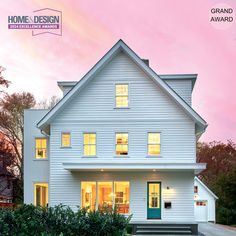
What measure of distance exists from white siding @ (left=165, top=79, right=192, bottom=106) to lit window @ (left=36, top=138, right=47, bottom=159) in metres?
8.83

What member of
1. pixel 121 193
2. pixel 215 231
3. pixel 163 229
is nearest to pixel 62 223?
pixel 163 229

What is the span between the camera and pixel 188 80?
2325 cm

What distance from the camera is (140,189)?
20344 millimetres

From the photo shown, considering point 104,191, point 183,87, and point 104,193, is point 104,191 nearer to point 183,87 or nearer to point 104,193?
point 104,193

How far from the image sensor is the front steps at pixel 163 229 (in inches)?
733

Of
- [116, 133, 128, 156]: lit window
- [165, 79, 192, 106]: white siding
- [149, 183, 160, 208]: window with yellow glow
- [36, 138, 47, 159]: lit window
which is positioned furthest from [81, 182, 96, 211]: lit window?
[165, 79, 192, 106]: white siding

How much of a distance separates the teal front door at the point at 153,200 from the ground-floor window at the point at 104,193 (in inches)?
49.1

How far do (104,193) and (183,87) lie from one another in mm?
8375

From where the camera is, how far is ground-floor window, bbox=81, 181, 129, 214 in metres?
20.5

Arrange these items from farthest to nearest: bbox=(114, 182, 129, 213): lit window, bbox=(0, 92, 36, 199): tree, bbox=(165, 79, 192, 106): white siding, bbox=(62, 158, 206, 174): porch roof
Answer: bbox=(0, 92, 36, 199): tree
bbox=(165, 79, 192, 106): white siding
bbox=(114, 182, 129, 213): lit window
bbox=(62, 158, 206, 174): porch roof

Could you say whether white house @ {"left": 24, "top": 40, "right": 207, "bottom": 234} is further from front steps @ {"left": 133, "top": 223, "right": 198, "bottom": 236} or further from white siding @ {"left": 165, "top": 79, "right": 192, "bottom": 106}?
white siding @ {"left": 165, "top": 79, "right": 192, "bottom": 106}

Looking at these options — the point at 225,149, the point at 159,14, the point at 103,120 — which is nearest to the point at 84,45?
the point at 159,14

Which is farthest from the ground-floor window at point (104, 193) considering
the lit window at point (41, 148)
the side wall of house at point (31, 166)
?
the lit window at point (41, 148)

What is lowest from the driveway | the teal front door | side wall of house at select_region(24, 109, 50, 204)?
the driveway
